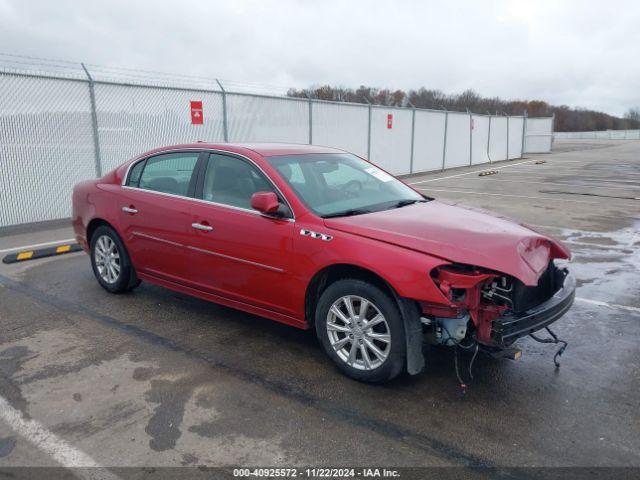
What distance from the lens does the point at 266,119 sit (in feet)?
45.5

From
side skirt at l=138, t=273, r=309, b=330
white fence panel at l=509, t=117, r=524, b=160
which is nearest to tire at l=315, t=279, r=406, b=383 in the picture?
side skirt at l=138, t=273, r=309, b=330

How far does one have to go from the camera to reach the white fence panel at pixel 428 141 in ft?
67.8

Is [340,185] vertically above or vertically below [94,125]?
below

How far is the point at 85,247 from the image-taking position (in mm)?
5832

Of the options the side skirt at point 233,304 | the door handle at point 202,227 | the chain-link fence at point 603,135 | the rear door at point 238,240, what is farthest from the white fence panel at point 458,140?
the chain-link fence at point 603,135

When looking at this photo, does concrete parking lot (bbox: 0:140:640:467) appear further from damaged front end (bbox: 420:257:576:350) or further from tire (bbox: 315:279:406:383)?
damaged front end (bbox: 420:257:576:350)

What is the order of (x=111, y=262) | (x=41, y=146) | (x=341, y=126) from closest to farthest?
1. (x=111, y=262)
2. (x=41, y=146)
3. (x=341, y=126)

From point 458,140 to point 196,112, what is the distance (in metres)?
15.0

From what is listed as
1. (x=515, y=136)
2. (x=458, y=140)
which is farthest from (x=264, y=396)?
(x=515, y=136)

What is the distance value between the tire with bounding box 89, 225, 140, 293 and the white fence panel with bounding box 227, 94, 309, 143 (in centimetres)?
769

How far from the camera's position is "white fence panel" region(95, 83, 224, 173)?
418 inches

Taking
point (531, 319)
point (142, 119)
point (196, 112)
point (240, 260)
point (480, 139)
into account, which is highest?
point (196, 112)

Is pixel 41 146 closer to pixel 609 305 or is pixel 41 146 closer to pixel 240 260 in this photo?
pixel 240 260

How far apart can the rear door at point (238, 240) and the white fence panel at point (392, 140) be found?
13.9 meters
